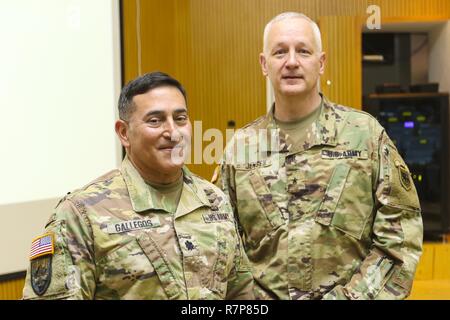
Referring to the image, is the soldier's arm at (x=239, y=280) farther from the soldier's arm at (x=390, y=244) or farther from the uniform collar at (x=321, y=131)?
the uniform collar at (x=321, y=131)

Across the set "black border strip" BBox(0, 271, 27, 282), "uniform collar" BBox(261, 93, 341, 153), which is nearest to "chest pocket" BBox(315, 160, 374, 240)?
"uniform collar" BBox(261, 93, 341, 153)

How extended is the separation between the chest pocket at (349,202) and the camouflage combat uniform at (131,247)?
1.25 feet

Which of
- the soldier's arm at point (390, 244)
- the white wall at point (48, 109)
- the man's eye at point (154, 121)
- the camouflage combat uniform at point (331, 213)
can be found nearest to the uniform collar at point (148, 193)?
the man's eye at point (154, 121)

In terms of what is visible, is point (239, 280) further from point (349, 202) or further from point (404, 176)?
point (404, 176)

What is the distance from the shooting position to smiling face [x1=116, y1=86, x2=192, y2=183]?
1.59 m

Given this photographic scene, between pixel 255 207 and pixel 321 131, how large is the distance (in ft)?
1.04

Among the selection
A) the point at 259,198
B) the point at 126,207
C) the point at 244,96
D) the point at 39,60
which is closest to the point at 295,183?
the point at 259,198

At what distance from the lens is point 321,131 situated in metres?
2.00

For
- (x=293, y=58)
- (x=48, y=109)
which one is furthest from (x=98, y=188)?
(x=48, y=109)

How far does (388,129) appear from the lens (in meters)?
4.85

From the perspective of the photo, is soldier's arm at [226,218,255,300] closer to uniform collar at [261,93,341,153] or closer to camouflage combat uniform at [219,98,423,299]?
camouflage combat uniform at [219,98,423,299]

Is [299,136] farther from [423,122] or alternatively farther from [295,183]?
[423,122]

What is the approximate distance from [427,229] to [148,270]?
3750mm
